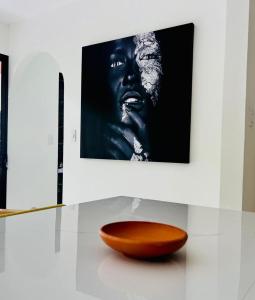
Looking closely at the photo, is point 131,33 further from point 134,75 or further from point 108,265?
point 108,265

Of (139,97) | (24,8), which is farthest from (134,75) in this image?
(24,8)

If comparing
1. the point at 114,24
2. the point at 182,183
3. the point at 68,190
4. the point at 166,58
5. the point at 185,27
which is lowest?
the point at 68,190

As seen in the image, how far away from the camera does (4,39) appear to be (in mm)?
4039

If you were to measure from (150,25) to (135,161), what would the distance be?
1.22 metres

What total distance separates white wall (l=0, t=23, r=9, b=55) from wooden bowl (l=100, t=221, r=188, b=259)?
3.76 m

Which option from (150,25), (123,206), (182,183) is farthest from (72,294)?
(150,25)

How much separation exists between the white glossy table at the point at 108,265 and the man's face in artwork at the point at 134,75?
1.76 metres

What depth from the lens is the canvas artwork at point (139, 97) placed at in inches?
103

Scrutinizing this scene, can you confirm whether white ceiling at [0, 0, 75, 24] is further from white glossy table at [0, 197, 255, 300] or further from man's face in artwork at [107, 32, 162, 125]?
white glossy table at [0, 197, 255, 300]

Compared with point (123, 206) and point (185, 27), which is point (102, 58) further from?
point (123, 206)

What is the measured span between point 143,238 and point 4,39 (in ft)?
12.7

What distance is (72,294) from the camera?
0.60 meters

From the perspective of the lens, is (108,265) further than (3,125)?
No

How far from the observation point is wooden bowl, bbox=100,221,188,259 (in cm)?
74
